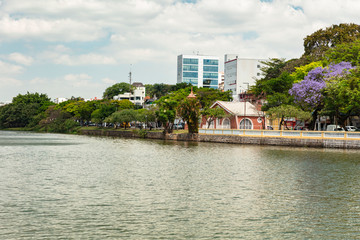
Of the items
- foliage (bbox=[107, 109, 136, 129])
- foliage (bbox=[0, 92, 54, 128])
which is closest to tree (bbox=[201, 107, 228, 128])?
foliage (bbox=[107, 109, 136, 129])

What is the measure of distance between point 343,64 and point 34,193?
174ft

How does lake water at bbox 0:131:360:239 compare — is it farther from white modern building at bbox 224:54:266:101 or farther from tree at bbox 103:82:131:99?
tree at bbox 103:82:131:99

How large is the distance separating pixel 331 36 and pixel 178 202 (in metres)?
69.3

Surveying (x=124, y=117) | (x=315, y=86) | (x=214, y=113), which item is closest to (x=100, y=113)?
(x=124, y=117)

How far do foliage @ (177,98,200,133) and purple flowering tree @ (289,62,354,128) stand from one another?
16955 mm

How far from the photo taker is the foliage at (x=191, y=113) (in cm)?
7256

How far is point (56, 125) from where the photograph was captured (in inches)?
4776

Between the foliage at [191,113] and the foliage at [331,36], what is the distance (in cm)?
2491

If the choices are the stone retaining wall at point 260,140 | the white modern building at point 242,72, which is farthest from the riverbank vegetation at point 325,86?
the white modern building at point 242,72

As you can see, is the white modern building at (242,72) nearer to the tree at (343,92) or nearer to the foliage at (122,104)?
the foliage at (122,104)

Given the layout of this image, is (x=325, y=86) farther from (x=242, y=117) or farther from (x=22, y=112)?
(x=22, y=112)

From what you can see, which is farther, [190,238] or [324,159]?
[324,159]

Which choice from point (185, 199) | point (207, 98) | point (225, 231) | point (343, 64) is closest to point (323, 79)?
point (343, 64)

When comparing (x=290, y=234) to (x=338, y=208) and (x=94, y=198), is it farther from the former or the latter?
(x=94, y=198)
